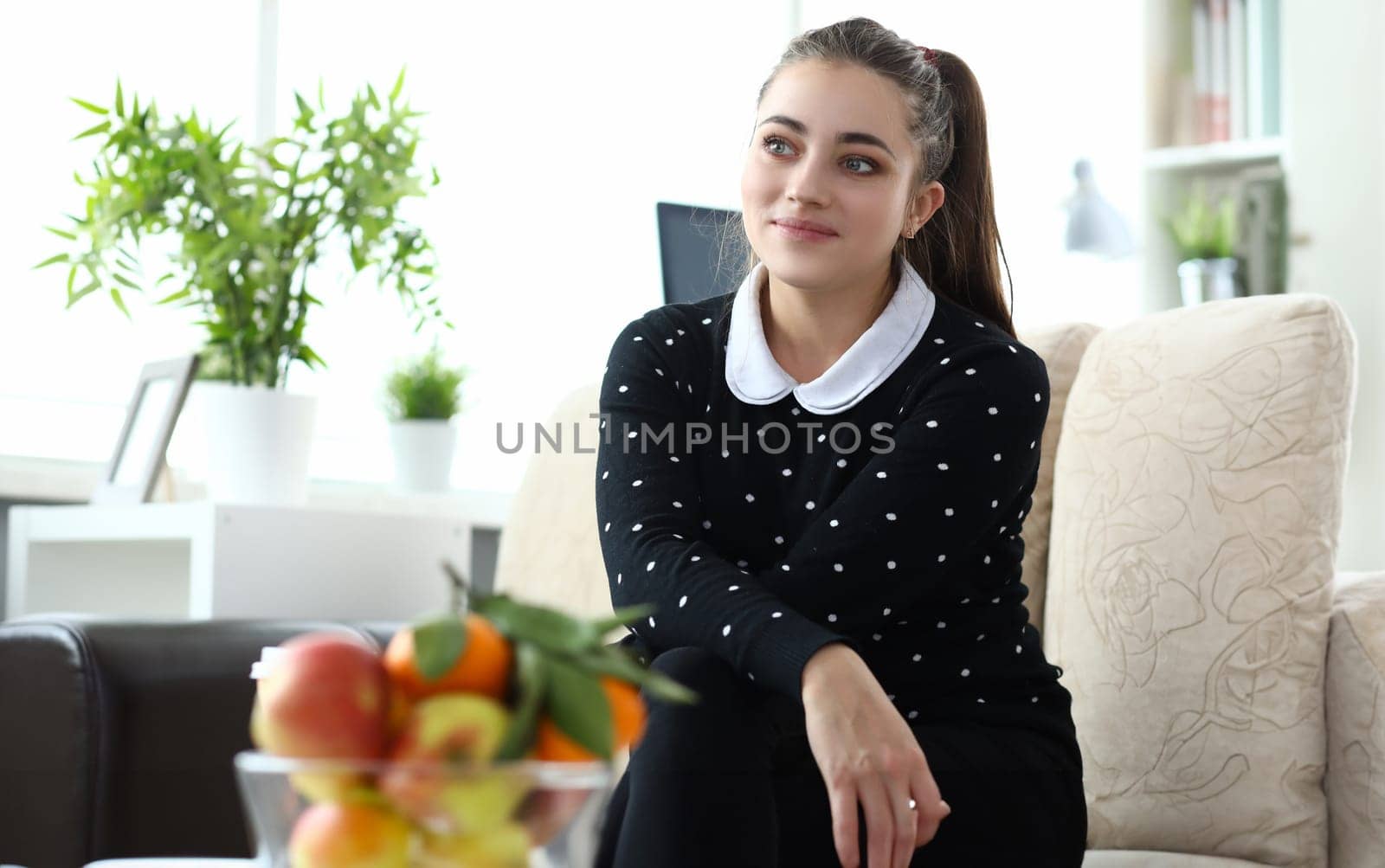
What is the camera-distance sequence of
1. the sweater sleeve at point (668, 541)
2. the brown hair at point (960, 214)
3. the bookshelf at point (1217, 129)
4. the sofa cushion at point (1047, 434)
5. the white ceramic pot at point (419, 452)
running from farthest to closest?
the bookshelf at point (1217, 129)
the white ceramic pot at point (419, 452)
the sofa cushion at point (1047, 434)
the brown hair at point (960, 214)
the sweater sleeve at point (668, 541)

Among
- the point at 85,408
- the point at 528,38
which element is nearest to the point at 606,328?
the point at 528,38

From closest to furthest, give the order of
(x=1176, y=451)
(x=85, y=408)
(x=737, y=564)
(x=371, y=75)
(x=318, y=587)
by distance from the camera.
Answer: (x=737, y=564), (x=1176, y=451), (x=318, y=587), (x=85, y=408), (x=371, y=75)

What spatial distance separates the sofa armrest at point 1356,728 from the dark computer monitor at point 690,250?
888 millimetres

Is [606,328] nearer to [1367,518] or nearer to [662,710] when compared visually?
[1367,518]

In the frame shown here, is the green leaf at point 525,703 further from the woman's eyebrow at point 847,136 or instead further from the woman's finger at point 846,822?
the woman's eyebrow at point 847,136

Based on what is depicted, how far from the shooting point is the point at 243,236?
177cm

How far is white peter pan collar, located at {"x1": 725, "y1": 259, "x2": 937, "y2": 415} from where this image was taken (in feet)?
4.07

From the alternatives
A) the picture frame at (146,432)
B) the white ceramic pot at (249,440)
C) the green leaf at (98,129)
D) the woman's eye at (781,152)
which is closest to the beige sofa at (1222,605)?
the woman's eye at (781,152)

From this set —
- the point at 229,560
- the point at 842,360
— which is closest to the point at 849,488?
the point at 842,360

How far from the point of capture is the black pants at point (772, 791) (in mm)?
834

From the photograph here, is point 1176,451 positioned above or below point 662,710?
above

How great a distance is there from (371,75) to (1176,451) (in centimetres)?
173

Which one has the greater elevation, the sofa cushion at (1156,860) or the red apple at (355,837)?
the red apple at (355,837)

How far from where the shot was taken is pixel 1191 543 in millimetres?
1314
